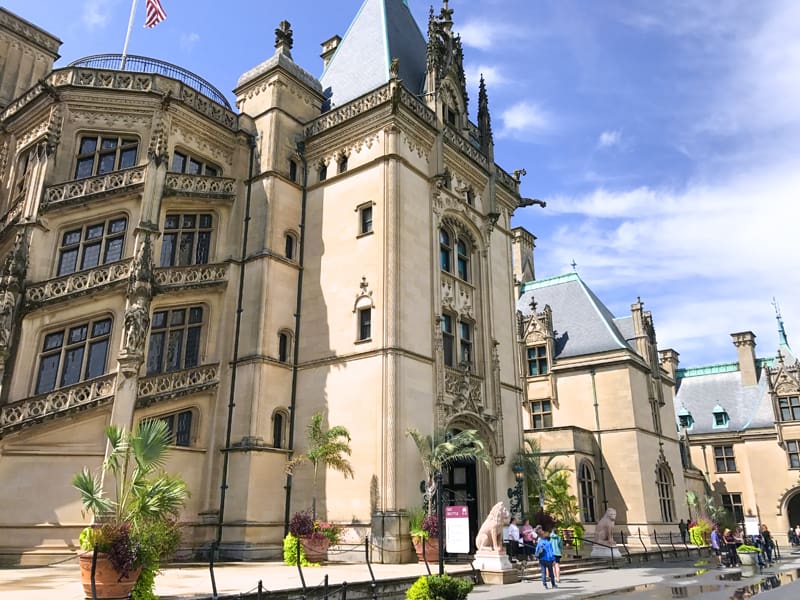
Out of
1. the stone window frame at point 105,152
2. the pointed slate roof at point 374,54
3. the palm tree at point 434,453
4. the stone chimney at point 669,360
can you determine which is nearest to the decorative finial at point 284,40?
the pointed slate roof at point 374,54

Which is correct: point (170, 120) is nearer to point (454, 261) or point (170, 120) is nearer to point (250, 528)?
point (454, 261)

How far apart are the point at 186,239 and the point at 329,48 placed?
16.4m

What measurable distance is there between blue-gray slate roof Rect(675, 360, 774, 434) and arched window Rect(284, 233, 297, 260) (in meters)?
41.2

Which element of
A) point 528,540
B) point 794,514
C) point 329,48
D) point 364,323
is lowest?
point 528,540

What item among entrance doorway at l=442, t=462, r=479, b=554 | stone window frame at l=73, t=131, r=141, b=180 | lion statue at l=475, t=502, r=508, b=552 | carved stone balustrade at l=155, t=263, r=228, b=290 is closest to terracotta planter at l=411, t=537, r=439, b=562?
lion statue at l=475, t=502, r=508, b=552

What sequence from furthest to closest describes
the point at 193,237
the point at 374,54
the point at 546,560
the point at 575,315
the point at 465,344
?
the point at 575,315, the point at 374,54, the point at 465,344, the point at 193,237, the point at 546,560

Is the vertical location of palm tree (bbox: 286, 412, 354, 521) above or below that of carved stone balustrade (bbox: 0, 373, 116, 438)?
below

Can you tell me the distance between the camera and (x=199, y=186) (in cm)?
2520

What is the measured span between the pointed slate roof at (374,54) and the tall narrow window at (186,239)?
8.31 metres

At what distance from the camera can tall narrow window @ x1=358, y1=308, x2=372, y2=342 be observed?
75.9 feet

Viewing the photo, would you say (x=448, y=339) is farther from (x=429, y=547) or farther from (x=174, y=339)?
(x=174, y=339)

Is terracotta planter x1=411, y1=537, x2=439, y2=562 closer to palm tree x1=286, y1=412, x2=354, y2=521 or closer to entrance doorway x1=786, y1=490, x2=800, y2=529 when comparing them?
palm tree x1=286, y1=412, x2=354, y2=521

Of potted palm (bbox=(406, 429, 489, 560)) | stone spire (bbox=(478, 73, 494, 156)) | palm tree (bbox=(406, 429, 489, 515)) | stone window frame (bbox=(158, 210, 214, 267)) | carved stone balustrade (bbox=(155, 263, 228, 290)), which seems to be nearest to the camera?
potted palm (bbox=(406, 429, 489, 560))

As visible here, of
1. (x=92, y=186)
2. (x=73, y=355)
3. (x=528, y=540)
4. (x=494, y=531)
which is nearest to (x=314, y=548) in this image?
(x=494, y=531)
